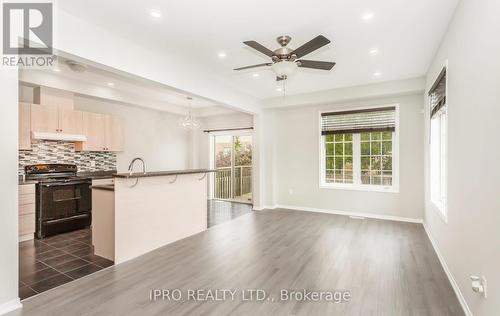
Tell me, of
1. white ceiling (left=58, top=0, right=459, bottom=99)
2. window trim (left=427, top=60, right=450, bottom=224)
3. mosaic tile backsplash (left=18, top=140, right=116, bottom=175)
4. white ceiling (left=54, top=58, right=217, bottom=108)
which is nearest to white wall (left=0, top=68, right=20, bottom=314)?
white ceiling (left=58, top=0, right=459, bottom=99)

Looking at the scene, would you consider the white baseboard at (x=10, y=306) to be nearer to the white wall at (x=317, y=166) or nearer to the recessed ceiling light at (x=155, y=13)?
the recessed ceiling light at (x=155, y=13)

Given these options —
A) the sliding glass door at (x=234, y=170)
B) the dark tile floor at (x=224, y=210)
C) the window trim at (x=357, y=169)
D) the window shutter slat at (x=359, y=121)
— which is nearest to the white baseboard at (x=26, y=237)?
the dark tile floor at (x=224, y=210)

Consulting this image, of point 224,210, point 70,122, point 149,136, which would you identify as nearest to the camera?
point 70,122

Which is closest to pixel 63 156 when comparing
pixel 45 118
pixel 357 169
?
pixel 45 118

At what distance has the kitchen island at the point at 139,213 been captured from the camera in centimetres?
334

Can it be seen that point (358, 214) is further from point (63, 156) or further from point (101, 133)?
point (63, 156)

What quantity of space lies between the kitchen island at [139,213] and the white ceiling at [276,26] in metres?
1.85

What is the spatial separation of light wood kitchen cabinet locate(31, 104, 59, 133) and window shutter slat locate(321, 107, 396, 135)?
18.1 ft

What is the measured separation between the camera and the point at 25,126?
4.34 metres

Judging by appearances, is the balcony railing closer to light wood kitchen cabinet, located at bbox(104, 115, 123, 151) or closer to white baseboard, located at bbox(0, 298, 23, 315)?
light wood kitchen cabinet, located at bbox(104, 115, 123, 151)

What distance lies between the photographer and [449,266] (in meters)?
2.85

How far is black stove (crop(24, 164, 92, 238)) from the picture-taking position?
429 centimetres

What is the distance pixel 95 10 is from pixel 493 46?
3.47 m

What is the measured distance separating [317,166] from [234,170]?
2.74 m
